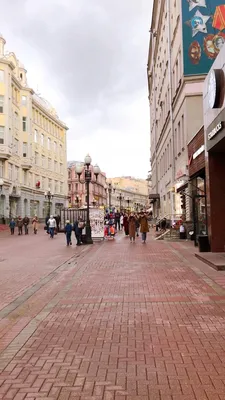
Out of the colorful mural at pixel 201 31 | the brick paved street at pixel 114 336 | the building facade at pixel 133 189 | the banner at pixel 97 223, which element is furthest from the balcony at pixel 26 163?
the building facade at pixel 133 189

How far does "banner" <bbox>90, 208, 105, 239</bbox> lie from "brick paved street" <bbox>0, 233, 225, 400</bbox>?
13195 mm

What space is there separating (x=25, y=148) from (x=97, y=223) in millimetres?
36467

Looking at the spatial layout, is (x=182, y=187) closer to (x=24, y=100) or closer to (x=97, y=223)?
(x=97, y=223)

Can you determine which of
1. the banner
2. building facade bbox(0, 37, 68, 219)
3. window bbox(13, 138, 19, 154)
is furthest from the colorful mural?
window bbox(13, 138, 19, 154)

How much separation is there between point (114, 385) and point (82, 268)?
8.47m

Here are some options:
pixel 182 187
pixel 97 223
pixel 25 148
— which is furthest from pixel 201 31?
pixel 25 148

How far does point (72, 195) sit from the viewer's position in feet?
345

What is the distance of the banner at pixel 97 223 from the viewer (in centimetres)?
2398

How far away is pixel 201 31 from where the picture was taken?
925 inches

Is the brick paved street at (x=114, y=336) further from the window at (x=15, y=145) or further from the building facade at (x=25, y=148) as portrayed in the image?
the window at (x=15, y=145)

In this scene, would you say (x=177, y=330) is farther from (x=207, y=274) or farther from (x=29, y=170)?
(x=29, y=170)

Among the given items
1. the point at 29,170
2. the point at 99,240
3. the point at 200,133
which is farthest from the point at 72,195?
the point at 200,133

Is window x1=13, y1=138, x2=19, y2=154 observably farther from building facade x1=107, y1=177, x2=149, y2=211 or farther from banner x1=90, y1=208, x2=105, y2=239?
building facade x1=107, y1=177, x2=149, y2=211

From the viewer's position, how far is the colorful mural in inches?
915
